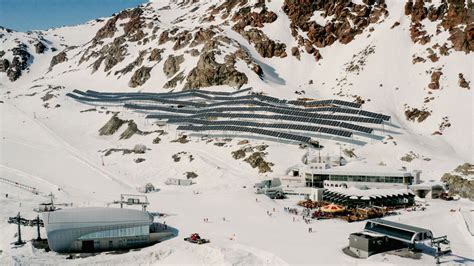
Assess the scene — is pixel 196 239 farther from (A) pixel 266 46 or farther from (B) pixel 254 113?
(A) pixel 266 46

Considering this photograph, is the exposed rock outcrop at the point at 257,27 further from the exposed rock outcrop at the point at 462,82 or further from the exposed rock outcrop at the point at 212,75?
the exposed rock outcrop at the point at 462,82

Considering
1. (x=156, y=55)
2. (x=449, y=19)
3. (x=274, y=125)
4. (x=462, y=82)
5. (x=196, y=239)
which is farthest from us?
(x=156, y=55)

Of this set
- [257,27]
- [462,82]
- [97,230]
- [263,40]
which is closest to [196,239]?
[97,230]

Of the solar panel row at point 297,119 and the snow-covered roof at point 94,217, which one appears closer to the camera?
the snow-covered roof at point 94,217

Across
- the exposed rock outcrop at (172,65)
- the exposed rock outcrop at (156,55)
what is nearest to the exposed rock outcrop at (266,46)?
the exposed rock outcrop at (172,65)

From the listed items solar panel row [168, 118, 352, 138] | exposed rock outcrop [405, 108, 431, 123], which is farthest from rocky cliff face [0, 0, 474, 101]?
solar panel row [168, 118, 352, 138]

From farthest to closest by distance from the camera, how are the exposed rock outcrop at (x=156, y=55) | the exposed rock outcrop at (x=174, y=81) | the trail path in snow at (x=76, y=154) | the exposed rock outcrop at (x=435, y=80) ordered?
the exposed rock outcrop at (x=156, y=55) → the exposed rock outcrop at (x=174, y=81) → the exposed rock outcrop at (x=435, y=80) → the trail path in snow at (x=76, y=154)

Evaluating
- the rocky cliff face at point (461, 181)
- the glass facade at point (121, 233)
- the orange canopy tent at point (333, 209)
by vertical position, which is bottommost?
the glass facade at point (121, 233)
